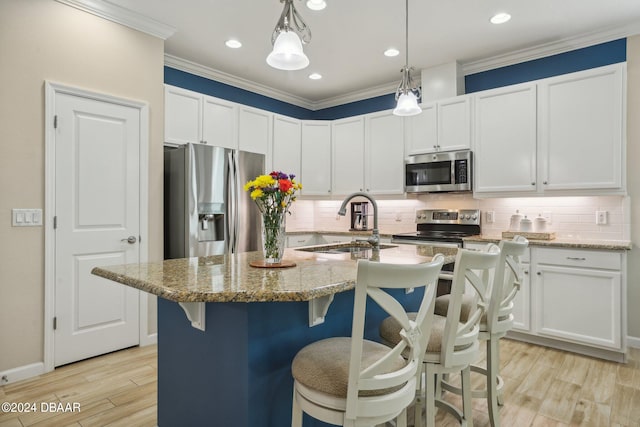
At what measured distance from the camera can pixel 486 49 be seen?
12.8ft

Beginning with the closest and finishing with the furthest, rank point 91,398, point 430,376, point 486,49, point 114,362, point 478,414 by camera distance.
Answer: point 430,376, point 478,414, point 91,398, point 114,362, point 486,49

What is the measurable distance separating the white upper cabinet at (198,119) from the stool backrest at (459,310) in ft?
10.0

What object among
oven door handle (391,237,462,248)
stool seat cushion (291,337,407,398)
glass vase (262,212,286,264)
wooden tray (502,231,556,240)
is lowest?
stool seat cushion (291,337,407,398)

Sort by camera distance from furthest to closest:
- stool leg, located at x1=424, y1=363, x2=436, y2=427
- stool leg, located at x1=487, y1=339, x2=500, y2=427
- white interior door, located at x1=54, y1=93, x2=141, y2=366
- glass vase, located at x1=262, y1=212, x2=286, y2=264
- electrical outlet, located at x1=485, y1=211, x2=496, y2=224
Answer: electrical outlet, located at x1=485, y1=211, x2=496, y2=224 < white interior door, located at x1=54, y1=93, x2=141, y2=366 < stool leg, located at x1=487, y1=339, x2=500, y2=427 < glass vase, located at x1=262, y1=212, x2=286, y2=264 < stool leg, located at x1=424, y1=363, x2=436, y2=427

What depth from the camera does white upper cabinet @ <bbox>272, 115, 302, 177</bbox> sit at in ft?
15.8

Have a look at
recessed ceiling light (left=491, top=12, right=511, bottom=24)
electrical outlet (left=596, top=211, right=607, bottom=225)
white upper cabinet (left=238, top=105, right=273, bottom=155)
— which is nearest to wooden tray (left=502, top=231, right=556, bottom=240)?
electrical outlet (left=596, top=211, right=607, bottom=225)

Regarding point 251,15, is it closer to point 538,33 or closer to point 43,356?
point 538,33

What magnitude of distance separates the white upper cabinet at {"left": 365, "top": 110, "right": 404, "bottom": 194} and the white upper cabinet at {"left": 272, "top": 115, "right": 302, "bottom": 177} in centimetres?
92

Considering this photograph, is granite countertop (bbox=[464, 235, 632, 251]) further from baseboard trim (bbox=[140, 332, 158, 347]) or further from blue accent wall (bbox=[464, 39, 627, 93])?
baseboard trim (bbox=[140, 332, 158, 347])

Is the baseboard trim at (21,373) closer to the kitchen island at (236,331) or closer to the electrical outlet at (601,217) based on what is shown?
the kitchen island at (236,331)

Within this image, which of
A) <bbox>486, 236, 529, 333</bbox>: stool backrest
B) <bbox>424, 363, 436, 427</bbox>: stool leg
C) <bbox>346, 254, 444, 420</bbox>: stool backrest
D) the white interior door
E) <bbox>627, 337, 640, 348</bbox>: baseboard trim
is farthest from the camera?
<bbox>627, 337, 640, 348</bbox>: baseboard trim

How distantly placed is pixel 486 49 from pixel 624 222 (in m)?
2.07

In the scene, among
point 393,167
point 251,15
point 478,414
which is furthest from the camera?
point 393,167

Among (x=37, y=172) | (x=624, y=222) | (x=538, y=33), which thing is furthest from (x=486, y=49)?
(x=37, y=172)
